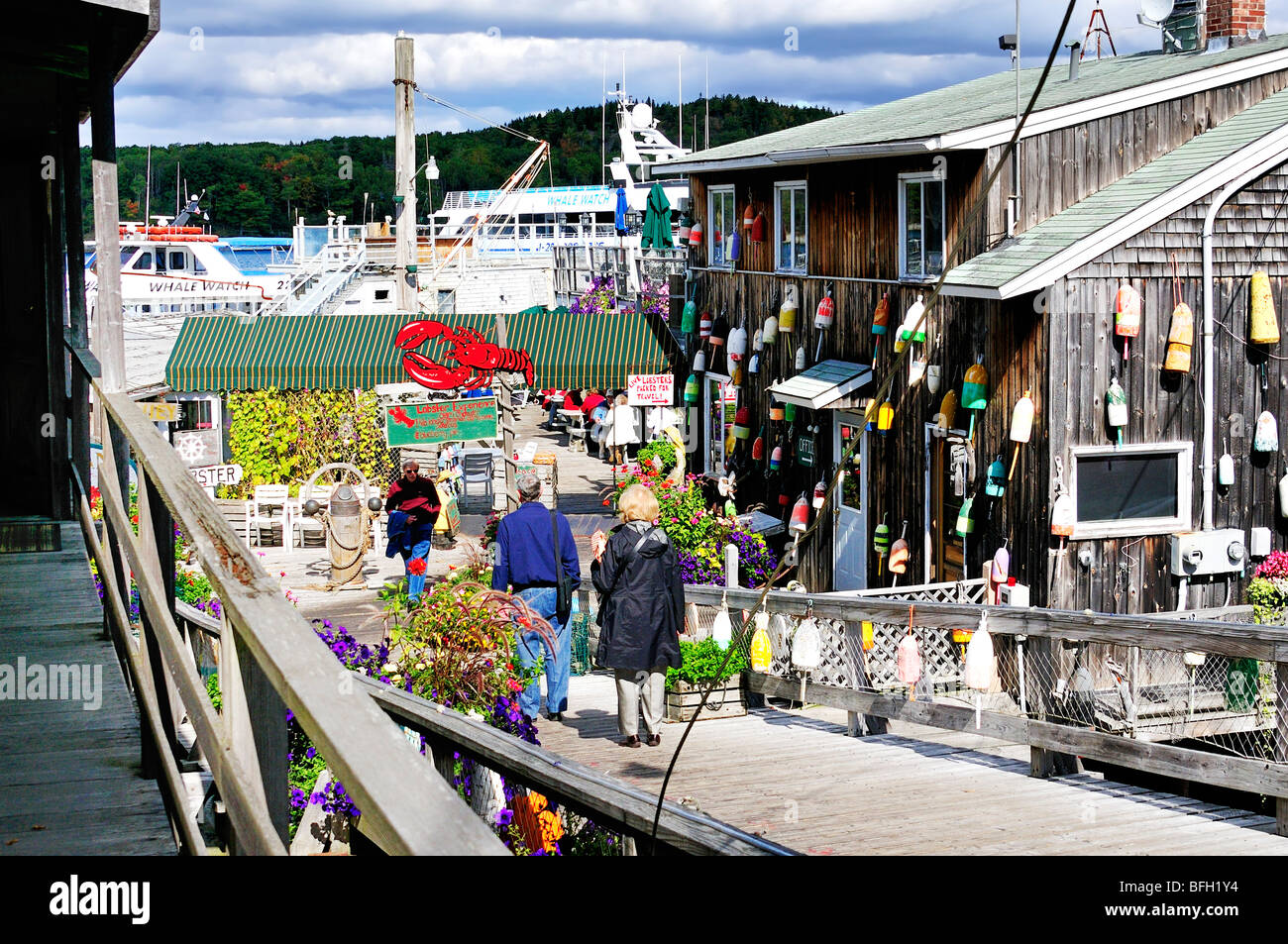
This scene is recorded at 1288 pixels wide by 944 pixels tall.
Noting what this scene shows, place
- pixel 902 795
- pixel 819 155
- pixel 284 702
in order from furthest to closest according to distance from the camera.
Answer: pixel 819 155, pixel 902 795, pixel 284 702

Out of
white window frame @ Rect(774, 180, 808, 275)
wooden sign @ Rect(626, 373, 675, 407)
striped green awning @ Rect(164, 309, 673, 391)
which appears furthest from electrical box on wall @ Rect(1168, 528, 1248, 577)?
striped green awning @ Rect(164, 309, 673, 391)

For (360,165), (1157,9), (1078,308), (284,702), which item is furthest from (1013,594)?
(360,165)

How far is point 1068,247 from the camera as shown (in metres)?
13.4

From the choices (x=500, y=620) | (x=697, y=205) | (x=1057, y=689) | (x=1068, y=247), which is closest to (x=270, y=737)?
(x=500, y=620)

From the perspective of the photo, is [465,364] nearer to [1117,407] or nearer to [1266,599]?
[1117,407]

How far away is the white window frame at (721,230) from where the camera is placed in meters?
23.0

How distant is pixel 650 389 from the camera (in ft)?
77.0

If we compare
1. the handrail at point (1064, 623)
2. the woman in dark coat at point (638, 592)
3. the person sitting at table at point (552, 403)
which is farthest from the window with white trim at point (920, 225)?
the person sitting at table at point (552, 403)

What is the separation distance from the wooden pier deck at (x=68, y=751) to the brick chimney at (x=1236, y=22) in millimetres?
15721

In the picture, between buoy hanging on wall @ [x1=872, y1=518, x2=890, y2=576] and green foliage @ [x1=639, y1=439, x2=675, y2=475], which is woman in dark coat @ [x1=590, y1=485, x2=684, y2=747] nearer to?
buoy hanging on wall @ [x1=872, y1=518, x2=890, y2=576]

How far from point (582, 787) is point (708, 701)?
7.34 metres

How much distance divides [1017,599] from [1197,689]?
3555 millimetres

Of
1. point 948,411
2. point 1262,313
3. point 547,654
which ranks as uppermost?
point 1262,313

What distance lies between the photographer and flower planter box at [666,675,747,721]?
11023 millimetres
